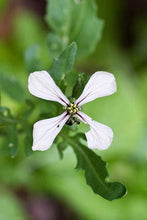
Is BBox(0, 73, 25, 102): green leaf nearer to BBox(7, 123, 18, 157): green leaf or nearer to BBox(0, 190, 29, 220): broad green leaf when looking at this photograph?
BBox(7, 123, 18, 157): green leaf

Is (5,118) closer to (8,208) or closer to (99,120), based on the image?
(8,208)

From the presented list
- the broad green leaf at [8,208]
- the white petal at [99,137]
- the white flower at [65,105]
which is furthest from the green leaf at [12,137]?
the broad green leaf at [8,208]

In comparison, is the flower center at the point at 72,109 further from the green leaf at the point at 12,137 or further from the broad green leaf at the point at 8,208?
the broad green leaf at the point at 8,208

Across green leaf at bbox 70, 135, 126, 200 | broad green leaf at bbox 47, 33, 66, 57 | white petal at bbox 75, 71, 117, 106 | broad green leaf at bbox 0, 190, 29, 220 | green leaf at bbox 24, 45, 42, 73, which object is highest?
broad green leaf at bbox 47, 33, 66, 57

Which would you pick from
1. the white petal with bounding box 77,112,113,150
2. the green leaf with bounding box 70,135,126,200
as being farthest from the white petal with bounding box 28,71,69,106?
the green leaf with bounding box 70,135,126,200

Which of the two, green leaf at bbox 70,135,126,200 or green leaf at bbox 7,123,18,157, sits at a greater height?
green leaf at bbox 7,123,18,157

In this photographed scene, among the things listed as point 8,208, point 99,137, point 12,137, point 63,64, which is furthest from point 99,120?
point 99,137
